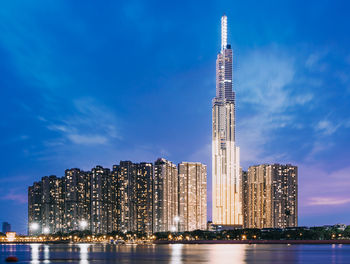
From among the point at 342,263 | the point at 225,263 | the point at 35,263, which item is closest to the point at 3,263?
the point at 35,263

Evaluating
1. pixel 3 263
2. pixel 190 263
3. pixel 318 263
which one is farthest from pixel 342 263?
pixel 3 263

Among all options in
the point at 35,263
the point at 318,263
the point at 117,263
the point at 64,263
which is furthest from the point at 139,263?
the point at 318,263

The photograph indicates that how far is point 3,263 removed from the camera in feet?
325

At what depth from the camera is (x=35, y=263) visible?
97688 mm

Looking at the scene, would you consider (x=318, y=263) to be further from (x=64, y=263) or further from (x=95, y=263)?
(x=64, y=263)

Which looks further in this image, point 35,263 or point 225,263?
point 35,263

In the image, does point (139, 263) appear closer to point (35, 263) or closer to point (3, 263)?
point (35, 263)

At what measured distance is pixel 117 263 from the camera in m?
93.6

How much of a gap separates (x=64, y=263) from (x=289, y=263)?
41808 mm

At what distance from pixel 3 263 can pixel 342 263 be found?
65299mm

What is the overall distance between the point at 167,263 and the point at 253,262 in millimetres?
16380

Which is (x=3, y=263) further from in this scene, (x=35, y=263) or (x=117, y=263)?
(x=117, y=263)

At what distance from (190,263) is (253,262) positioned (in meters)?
12.4

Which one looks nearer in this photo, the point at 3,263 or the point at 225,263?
the point at 225,263
